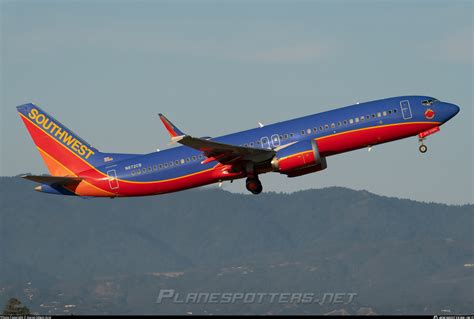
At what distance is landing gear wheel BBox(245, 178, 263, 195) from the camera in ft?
222

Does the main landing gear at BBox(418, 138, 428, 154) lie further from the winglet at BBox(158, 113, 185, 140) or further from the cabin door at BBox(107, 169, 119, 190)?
the cabin door at BBox(107, 169, 119, 190)

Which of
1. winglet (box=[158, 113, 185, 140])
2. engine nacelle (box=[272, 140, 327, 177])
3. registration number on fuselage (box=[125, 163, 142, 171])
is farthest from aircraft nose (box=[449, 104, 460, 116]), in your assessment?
registration number on fuselage (box=[125, 163, 142, 171])

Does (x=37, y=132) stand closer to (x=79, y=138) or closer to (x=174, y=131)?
(x=79, y=138)

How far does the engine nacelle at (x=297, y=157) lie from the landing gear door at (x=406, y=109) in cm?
650

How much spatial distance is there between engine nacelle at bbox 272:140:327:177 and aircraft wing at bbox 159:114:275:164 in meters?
0.74

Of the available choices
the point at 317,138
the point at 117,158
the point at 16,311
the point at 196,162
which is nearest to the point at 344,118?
the point at 317,138

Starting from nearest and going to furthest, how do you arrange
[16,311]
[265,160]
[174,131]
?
1. [174,131]
2. [265,160]
3. [16,311]

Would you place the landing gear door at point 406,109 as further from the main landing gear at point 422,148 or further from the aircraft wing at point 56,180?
the aircraft wing at point 56,180

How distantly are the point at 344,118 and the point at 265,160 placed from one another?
6325 millimetres

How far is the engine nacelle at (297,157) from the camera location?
63.0 m

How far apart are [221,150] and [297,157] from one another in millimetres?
5268

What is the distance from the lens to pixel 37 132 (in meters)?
74.0

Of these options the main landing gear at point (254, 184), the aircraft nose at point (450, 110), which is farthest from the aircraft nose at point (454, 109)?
the main landing gear at point (254, 184)

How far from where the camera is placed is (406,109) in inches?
2522
